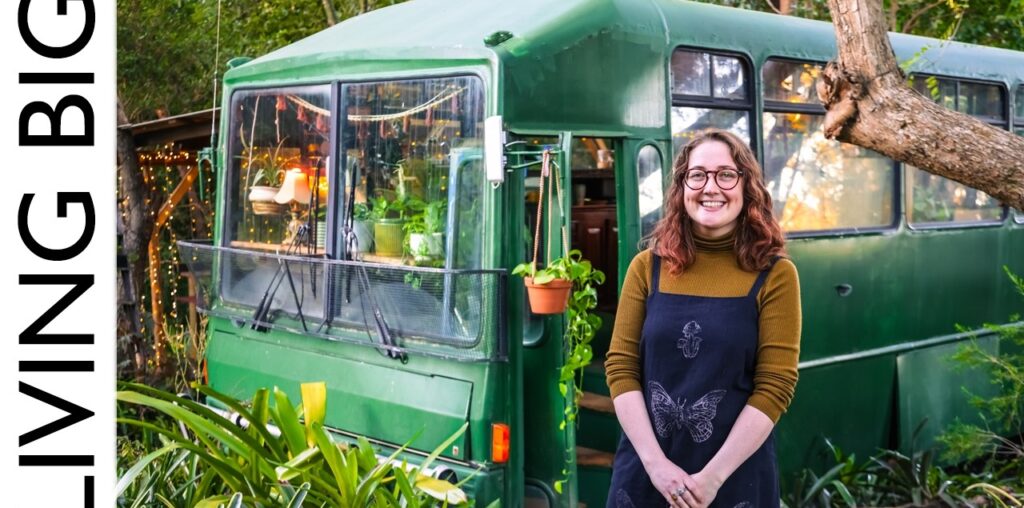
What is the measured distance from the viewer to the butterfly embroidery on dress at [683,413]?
3814mm

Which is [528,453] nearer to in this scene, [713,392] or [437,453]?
[437,453]

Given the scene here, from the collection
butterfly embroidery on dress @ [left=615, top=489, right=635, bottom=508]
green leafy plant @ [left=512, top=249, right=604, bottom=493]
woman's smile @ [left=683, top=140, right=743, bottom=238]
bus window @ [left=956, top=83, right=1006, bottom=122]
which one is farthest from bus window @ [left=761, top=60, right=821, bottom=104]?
butterfly embroidery on dress @ [left=615, top=489, right=635, bottom=508]

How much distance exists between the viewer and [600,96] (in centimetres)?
578

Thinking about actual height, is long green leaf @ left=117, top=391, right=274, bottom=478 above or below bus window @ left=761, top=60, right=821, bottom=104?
below

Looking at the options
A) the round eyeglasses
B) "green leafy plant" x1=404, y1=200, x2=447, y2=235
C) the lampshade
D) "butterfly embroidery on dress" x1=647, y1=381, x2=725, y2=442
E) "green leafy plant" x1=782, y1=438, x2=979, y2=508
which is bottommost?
"green leafy plant" x1=782, y1=438, x2=979, y2=508

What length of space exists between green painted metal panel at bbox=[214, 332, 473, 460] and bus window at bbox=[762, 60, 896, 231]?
216cm

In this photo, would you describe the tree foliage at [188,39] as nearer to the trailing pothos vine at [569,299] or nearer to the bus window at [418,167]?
the bus window at [418,167]

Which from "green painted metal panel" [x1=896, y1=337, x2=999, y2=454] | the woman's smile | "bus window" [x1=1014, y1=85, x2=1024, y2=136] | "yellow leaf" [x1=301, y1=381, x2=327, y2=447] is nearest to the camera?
the woman's smile

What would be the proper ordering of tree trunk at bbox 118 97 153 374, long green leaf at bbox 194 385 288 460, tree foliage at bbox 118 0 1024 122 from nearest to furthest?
long green leaf at bbox 194 385 288 460, tree trunk at bbox 118 97 153 374, tree foliage at bbox 118 0 1024 122

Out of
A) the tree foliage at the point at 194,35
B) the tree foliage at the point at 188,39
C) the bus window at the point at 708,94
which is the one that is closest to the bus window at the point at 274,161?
the bus window at the point at 708,94

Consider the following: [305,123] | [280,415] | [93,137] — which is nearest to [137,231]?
[305,123]

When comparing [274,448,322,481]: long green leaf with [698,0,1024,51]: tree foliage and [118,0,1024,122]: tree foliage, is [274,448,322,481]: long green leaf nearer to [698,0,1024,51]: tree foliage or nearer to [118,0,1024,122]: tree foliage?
[118,0,1024,122]: tree foliage

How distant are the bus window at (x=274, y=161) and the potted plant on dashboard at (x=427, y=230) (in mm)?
668

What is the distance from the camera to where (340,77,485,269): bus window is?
5.58 metres
